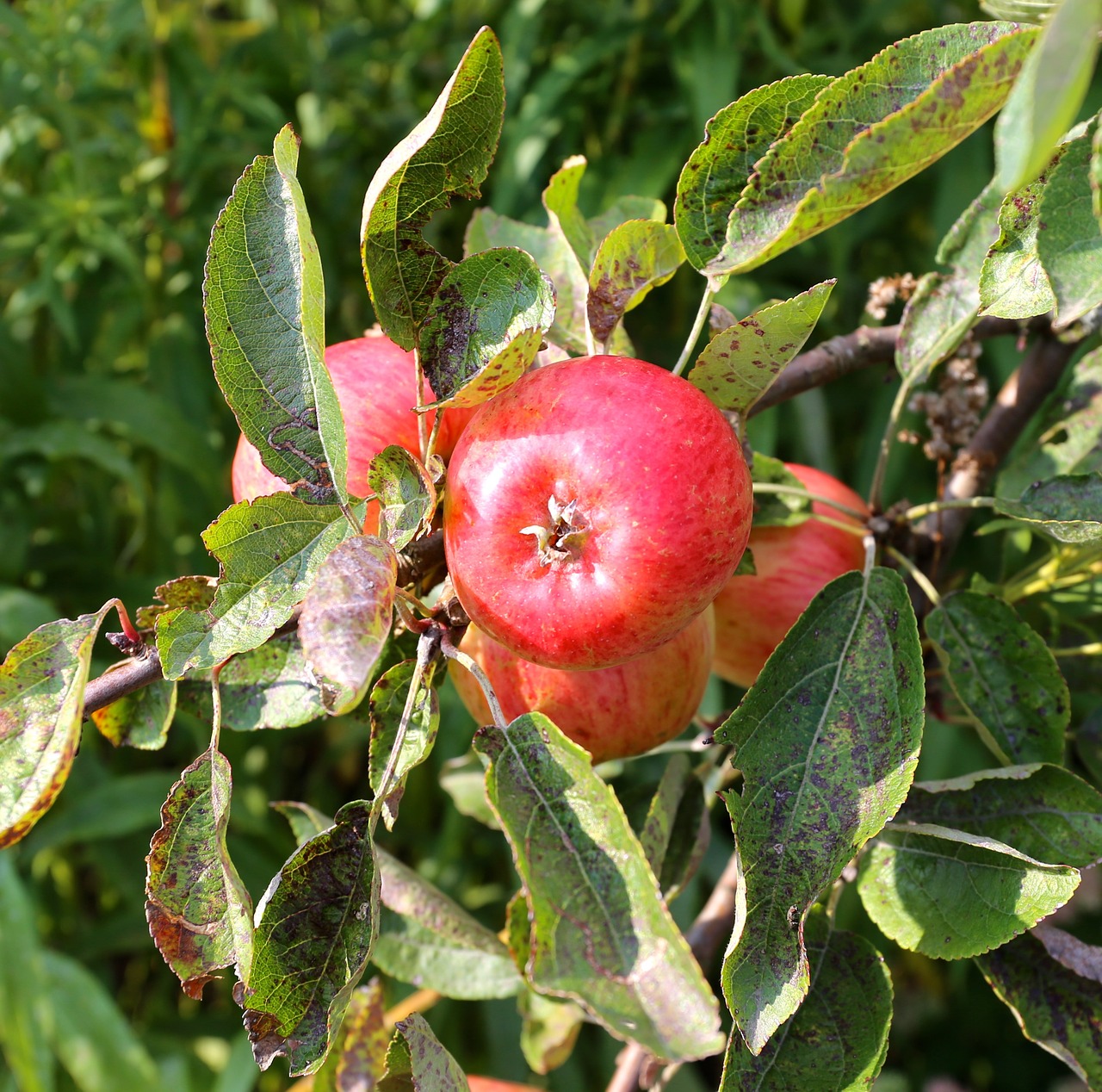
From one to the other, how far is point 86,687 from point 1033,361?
0.60 m

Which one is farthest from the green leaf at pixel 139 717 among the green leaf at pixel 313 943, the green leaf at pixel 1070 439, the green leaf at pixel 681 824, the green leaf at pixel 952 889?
A: the green leaf at pixel 1070 439

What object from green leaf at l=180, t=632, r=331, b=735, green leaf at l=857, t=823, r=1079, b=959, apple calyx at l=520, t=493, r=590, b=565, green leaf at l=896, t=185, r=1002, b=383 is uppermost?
apple calyx at l=520, t=493, r=590, b=565

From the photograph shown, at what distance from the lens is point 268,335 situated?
47cm

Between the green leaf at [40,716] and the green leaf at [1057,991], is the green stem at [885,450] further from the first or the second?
the green leaf at [40,716]

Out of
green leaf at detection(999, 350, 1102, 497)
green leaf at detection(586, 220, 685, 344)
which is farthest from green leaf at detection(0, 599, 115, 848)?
green leaf at detection(999, 350, 1102, 497)

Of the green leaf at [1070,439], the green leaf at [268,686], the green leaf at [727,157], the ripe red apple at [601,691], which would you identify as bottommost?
the green leaf at [1070,439]

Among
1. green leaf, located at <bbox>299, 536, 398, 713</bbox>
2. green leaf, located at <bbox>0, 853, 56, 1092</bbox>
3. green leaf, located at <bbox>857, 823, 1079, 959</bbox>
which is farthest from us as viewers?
green leaf, located at <bbox>0, 853, 56, 1092</bbox>

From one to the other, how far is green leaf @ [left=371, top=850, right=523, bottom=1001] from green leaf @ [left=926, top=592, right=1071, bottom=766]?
35 centimetres

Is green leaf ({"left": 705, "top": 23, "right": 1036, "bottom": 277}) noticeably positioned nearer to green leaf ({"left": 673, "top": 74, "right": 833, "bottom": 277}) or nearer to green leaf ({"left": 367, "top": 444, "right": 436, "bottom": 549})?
green leaf ({"left": 673, "top": 74, "right": 833, "bottom": 277})

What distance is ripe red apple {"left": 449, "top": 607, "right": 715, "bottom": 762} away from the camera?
0.54 meters

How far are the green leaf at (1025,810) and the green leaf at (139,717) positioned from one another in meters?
0.39

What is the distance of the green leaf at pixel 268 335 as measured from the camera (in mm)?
449

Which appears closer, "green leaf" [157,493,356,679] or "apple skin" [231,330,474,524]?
"green leaf" [157,493,356,679]

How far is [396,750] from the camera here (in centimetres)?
45
